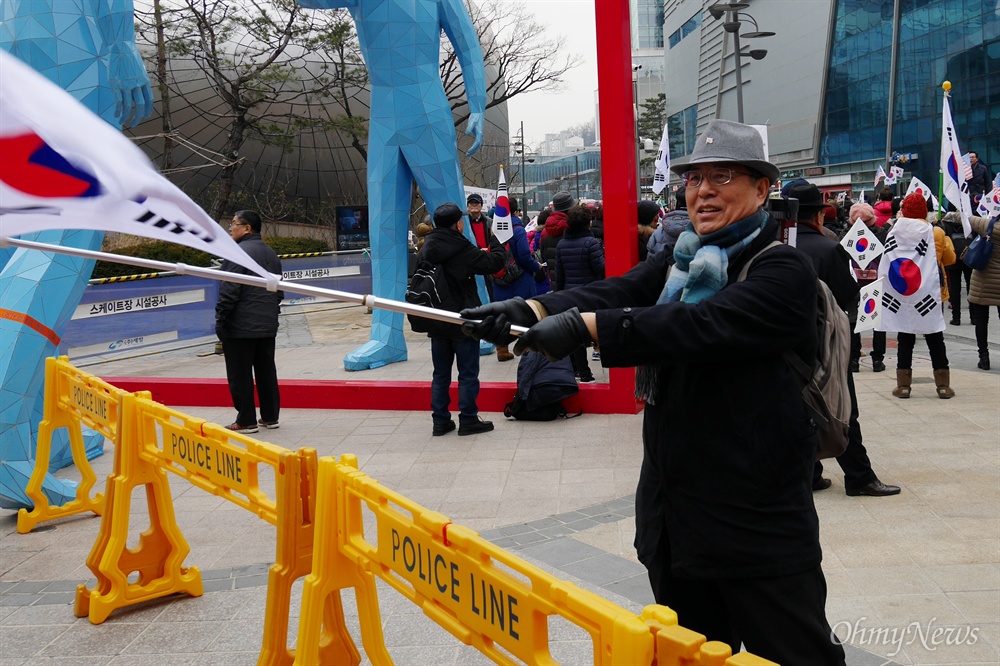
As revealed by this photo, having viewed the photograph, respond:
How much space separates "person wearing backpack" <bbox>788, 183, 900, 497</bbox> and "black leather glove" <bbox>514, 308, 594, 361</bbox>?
330 centimetres

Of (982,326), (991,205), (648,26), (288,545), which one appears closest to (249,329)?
(288,545)

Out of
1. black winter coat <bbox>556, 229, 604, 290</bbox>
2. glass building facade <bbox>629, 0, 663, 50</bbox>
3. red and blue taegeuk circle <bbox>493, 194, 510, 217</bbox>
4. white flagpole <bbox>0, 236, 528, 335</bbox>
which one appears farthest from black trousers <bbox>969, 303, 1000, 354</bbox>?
glass building facade <bbox>629, 0, 663, 50</bbox>

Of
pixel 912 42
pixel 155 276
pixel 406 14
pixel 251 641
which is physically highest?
pixel 912 42

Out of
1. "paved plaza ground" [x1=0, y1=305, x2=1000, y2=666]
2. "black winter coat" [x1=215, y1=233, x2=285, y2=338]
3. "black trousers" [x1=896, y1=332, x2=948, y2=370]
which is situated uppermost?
"black winter coat" [x1=215, y1=233, x2=285, y2=338]

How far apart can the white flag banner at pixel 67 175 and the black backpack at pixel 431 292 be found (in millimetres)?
4891

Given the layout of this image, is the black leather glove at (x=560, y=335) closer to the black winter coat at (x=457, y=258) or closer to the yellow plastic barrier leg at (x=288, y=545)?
the yellow plastic barrier leg at (x=288, y=545)

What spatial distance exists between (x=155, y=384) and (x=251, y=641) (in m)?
5.90

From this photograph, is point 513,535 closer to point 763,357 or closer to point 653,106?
point 763,357

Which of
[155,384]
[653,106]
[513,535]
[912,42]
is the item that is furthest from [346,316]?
[653,106]

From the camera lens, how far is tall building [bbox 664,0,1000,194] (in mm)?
35812

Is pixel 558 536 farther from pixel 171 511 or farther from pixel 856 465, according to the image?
pixel 171 511

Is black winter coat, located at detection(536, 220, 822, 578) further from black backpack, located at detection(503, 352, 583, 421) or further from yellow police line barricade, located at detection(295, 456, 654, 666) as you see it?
black backpack, located at detection(503, 352, 583, 421)

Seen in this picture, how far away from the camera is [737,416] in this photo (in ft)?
7.52

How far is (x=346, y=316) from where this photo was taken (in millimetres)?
19250
